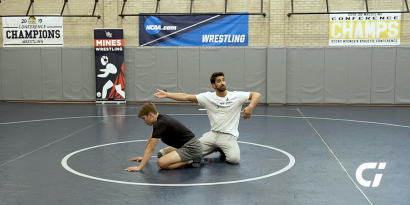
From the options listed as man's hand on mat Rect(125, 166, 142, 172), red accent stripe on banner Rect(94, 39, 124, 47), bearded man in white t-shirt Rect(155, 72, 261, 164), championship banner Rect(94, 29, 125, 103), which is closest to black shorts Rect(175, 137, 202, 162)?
bearded man in white t-shirt Rect(155, 72, 261, 164)

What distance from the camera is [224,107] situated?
8781mm

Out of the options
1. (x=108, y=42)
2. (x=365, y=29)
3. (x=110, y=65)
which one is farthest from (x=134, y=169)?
(x=365, y=29)

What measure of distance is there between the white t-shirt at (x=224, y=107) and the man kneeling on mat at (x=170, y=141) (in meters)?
0.78

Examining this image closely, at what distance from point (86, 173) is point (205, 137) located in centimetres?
250

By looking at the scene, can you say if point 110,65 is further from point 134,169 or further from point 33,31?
point 134,169

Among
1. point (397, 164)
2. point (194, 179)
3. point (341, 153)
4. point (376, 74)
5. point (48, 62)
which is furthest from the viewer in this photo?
point (48, 62)

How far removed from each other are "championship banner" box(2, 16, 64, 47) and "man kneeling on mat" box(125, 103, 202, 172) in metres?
16.1

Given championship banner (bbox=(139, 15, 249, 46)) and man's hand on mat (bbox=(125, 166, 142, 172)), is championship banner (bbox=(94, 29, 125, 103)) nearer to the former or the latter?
championship banner (bbox=(139, 15, 249, 46))

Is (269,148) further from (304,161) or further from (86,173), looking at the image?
(86,173)

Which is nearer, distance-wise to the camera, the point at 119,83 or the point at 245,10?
the point at 245,10

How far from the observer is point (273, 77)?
2098cm

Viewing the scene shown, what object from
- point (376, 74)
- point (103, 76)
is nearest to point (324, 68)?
point (376, 74)

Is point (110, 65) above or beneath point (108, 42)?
beneath

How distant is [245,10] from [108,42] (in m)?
6.99
